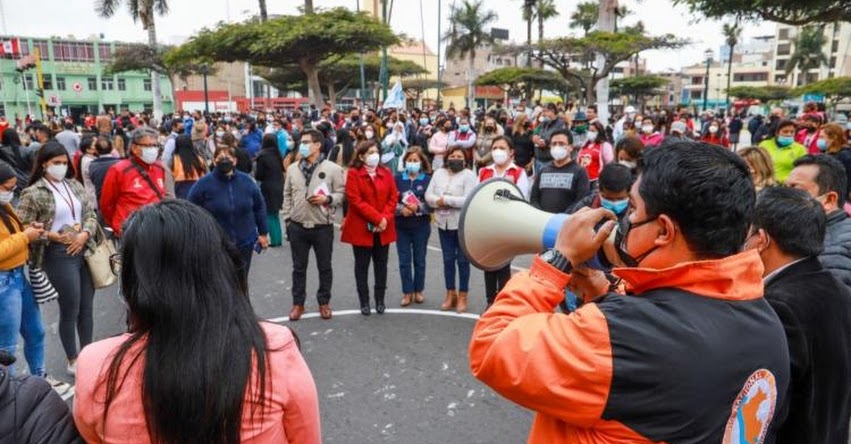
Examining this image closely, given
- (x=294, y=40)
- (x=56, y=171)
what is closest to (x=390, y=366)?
(x=56, y=171)

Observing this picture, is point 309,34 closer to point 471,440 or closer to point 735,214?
point 471,440

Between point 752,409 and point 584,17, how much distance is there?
4615cm

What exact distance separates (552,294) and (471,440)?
240 centimetres

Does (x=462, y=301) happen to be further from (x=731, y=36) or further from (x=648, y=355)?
(x=731, y=36)

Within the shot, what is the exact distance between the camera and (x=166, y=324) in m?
1.45

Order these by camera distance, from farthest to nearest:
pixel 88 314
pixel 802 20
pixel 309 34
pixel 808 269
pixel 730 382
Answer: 1. pixel 309 34
2. pixel 802 20
3. pixel 88 314
4. pixel 808 269
5. pixel 730 382

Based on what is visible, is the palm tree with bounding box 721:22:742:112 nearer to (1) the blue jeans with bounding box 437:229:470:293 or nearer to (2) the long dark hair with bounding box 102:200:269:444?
(1) the blue jeans with bounding box 437:229:470:293

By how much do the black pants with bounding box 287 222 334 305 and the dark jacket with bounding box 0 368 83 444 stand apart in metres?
3.99

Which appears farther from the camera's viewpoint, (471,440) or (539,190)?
(539,190)

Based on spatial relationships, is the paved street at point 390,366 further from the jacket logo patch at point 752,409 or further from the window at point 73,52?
the window at point 73,52

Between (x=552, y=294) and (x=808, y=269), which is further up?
(x=552, y=294)

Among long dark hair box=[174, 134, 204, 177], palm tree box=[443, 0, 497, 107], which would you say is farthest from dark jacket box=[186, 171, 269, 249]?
palm tree box=[443, 0, 497, 107]

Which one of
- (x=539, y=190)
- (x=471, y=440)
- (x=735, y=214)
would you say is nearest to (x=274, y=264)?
(x=539, y=190)

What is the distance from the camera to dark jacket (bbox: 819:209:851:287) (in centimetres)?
271
